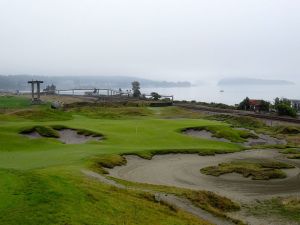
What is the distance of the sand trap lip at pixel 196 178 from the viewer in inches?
1395

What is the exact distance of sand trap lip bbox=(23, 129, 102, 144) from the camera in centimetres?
5475

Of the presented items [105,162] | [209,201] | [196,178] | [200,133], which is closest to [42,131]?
[105,162]

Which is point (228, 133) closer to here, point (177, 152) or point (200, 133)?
point (200, 133)

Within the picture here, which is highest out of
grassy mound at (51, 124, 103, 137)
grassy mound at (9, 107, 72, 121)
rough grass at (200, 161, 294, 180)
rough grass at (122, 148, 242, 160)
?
grassy mound at (9, 107, 72, 121)

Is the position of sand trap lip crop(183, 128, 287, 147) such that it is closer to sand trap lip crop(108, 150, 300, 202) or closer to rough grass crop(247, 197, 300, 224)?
sand trap lip crop(108, 150, 300, 202)

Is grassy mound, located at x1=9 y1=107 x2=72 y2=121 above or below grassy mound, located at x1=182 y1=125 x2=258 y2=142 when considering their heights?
above

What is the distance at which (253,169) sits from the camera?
42500mm

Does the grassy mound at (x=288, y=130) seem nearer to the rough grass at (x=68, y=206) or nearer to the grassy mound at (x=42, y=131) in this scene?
the grassy mound at (x=42, y=131)

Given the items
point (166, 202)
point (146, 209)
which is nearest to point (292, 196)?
point (166, 202)

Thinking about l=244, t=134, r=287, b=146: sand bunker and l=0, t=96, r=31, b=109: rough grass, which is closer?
l=244, t=134, r=287, b=146: sand bunker

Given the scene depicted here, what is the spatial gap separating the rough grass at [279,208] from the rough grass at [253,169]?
7.79 metres

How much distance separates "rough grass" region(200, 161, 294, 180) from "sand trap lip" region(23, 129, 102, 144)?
18011 millimetres

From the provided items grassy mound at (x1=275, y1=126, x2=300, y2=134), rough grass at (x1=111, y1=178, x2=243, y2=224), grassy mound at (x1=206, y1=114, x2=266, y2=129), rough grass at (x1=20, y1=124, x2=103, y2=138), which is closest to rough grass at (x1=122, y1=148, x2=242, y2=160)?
rough grass at (x1=20, y1=124, x2=103, y2=138)

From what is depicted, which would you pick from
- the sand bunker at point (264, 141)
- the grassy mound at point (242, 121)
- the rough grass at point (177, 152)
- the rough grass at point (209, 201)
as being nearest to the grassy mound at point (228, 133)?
the sand bunker at point (264, 141)
